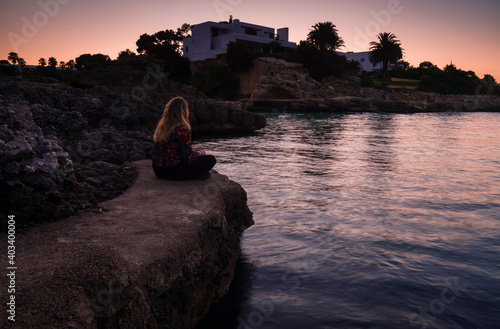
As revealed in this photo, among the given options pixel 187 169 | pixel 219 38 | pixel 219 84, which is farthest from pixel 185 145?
pixel 219 38

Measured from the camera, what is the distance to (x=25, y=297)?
244 centimetres

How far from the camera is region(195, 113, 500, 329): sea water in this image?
409 cm

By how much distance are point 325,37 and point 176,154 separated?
2738 inches

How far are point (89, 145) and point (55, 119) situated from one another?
855 millimetres

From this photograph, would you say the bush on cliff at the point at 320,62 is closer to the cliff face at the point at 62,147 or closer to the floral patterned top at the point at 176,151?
the cliff face at the point at 62,147

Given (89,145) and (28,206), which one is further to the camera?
(89,145)

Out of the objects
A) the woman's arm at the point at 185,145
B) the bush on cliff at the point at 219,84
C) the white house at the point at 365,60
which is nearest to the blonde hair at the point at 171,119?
the woman's arm at the point at 185,145

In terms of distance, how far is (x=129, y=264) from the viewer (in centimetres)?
309

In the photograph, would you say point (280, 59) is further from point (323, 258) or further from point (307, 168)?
point (323, 258)

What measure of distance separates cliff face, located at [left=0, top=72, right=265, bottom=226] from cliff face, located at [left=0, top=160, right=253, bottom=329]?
29 centimetres

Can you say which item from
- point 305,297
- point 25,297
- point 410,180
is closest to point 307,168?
point 410,180

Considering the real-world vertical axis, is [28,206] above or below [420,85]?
below

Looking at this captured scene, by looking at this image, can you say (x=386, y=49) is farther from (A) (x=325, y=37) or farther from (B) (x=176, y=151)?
(B) (x=176, y=151)

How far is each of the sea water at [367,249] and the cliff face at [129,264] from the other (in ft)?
2.07
